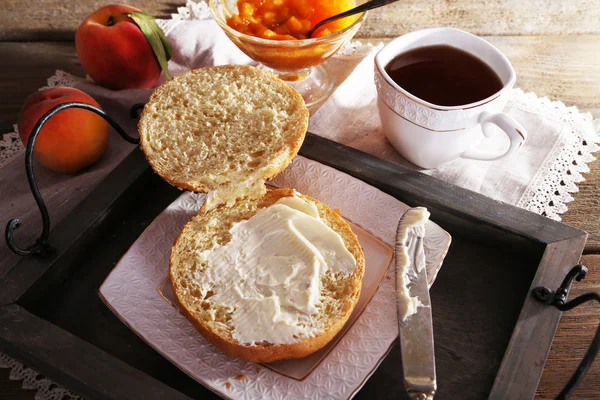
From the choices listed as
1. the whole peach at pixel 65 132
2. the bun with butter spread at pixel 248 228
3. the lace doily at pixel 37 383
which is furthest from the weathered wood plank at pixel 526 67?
the lace doily at pixel 37 383

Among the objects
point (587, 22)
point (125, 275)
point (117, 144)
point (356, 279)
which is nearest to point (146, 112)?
point (117, 144)

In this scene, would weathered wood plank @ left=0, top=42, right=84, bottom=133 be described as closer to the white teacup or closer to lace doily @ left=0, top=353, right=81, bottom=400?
lace doily @ left=0, top=353, right=81, bottom=400

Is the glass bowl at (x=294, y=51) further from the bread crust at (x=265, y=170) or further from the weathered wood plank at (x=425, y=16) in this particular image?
the weathered wood plank at (x=425, y=16)

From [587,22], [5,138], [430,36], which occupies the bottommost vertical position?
[5,138]

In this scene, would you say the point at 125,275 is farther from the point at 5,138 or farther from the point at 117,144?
the point at 5,138

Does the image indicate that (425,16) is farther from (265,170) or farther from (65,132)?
(65,132)

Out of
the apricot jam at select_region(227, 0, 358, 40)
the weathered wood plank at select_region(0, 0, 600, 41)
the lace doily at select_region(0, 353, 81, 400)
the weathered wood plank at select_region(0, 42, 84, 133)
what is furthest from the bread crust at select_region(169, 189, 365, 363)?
the weathered wood plank at select_region(0, 0, 600, 41)

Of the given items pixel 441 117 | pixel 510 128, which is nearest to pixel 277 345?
pixel 441 117
